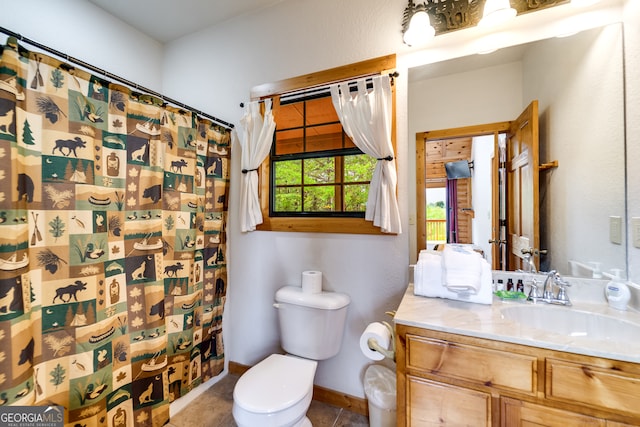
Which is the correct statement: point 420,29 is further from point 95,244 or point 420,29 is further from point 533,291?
point 95,244

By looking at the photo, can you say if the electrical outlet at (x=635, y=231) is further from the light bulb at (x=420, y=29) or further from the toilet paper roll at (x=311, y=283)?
the toilet paper roll at (x=311, y=283)

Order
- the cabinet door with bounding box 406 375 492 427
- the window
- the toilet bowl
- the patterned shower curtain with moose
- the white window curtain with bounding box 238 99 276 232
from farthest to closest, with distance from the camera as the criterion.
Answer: the white window curtain with bounding box 238 99 276 232 → the window → the toilet bowl → the patterned shower curtain with moose → the cabinet door with bounding box 406 375 492 427

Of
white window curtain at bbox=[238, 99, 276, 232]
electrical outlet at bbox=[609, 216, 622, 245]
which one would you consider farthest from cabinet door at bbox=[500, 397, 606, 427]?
white window curtain at bbox=[238, 99, 276, 232]

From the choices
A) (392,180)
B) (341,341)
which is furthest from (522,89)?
(341,341)

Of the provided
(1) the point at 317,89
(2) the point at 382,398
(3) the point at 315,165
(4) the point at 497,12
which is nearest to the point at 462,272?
(2) the point at 382,398

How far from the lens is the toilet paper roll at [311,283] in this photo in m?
1.65

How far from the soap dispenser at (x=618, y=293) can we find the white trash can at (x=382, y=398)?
1.05 metres

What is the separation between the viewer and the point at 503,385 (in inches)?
35.3

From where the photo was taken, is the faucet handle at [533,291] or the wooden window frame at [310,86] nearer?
the faucet handle at [533,291]

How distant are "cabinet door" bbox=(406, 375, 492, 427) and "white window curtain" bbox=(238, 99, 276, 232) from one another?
4.50 feet

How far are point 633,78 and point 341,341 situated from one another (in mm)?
1920

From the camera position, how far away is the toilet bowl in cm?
115

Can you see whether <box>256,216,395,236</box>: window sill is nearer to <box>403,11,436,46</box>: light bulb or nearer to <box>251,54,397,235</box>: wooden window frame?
<box>251,54,397,235</box>: wooden window frame

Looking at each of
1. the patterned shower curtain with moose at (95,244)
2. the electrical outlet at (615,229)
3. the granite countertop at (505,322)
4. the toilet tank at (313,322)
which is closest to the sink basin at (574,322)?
the granite countertop at (505,322)
